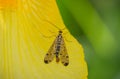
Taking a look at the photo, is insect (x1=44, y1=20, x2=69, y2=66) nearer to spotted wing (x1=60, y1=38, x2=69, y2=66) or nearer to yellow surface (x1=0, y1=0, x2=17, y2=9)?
spotted wing (x1=60, y1=38, x2=69, y2=66)

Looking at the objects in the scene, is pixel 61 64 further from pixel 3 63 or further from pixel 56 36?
pixel 3 63

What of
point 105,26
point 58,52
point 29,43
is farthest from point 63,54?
point 105,26

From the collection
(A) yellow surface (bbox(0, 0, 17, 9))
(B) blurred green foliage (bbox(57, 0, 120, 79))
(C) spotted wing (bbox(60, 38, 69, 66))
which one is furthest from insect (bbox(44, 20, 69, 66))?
(B) blurred green foliage (bbox(57, 0, 120, 79))

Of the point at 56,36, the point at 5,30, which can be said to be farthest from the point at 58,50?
the point at 5,30

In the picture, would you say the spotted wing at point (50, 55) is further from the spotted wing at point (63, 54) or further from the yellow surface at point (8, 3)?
the yellow surface at point (8, 3)

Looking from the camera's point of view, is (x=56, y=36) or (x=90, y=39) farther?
(x=56, y=36)

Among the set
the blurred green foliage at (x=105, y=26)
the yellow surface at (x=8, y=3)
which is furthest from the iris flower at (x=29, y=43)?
the blurred green foliage at (x=105, y=26)
